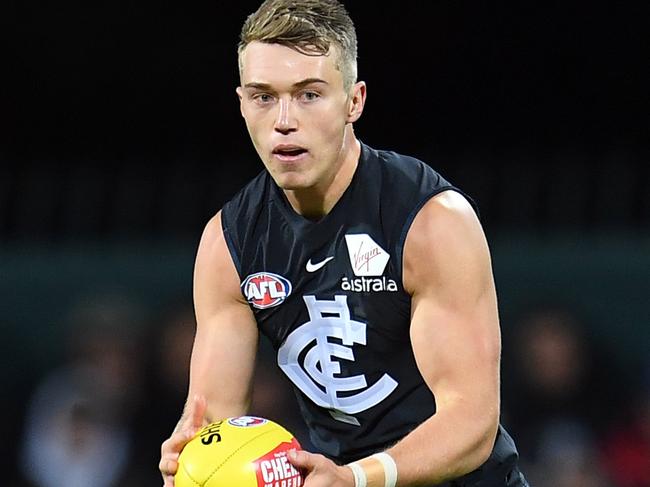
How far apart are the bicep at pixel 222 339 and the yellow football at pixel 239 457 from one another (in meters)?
0.54

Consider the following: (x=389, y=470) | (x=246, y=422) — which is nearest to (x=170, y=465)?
(x=246, y=422)

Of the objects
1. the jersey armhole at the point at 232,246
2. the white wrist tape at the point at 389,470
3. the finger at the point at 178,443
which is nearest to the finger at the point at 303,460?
the white wrist tape at the point at 389,470

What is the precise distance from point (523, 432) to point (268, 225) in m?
Result: 3.81

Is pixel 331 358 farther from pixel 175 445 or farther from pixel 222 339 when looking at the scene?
pixel 175 445

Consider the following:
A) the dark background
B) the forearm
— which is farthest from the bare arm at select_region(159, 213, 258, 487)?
the dark background

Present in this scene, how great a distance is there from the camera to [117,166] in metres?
10.7

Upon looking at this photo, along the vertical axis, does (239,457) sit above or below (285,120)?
below

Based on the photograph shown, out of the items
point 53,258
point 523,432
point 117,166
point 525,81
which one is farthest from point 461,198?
point 525,81

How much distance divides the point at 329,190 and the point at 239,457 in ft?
3.35

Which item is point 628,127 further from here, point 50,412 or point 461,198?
point 461,198

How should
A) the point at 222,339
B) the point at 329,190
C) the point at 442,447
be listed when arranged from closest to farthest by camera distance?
1. the point at 442,447
2. the point at 329,190
3. the point at 222,339

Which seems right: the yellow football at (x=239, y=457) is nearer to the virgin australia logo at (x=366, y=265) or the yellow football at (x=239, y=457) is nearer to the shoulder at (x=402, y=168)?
the virgin australia logo at (x=366, y=265)

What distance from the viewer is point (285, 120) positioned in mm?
3975

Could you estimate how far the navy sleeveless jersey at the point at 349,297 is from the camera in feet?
13.5
